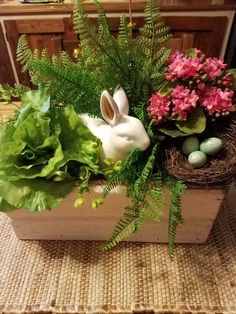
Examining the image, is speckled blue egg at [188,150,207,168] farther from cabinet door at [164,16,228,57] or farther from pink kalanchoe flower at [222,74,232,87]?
cabinet door at [164,16,228,57]

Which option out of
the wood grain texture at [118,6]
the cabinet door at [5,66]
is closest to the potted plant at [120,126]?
the wood grain texture at [118,6]

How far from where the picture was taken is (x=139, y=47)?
1.94ft

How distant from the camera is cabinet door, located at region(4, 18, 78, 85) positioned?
4.63 ft

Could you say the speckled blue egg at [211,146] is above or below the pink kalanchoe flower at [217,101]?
below

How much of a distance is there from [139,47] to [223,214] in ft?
1.35

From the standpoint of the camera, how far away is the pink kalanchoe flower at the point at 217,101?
528mm

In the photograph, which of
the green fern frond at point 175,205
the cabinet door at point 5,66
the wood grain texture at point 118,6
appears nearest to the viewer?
the green fern frond at point 175,205

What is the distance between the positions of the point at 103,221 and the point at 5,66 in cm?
132

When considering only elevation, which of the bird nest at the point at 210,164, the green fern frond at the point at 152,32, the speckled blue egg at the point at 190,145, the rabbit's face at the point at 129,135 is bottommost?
the bird nest at the point at 210,164

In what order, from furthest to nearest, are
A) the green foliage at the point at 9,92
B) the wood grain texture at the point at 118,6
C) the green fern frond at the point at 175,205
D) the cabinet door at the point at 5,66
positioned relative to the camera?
the cabinet door at the point at 5,66
the wood grain texture at the point at 118,6
the green foliage at the point at 9,92
the green fern frond at the point at 175,205

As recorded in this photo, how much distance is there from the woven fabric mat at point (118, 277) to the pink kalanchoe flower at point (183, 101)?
282 millimetres

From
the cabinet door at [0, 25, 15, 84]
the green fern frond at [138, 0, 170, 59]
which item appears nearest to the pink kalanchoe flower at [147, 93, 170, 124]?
the green fern frond at [138, 0, 170, 59]

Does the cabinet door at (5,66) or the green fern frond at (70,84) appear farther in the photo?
the cabinet door at (5,66)

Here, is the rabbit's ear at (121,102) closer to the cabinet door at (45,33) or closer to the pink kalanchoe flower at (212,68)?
the pink kalanchoe flower at (212,68)
